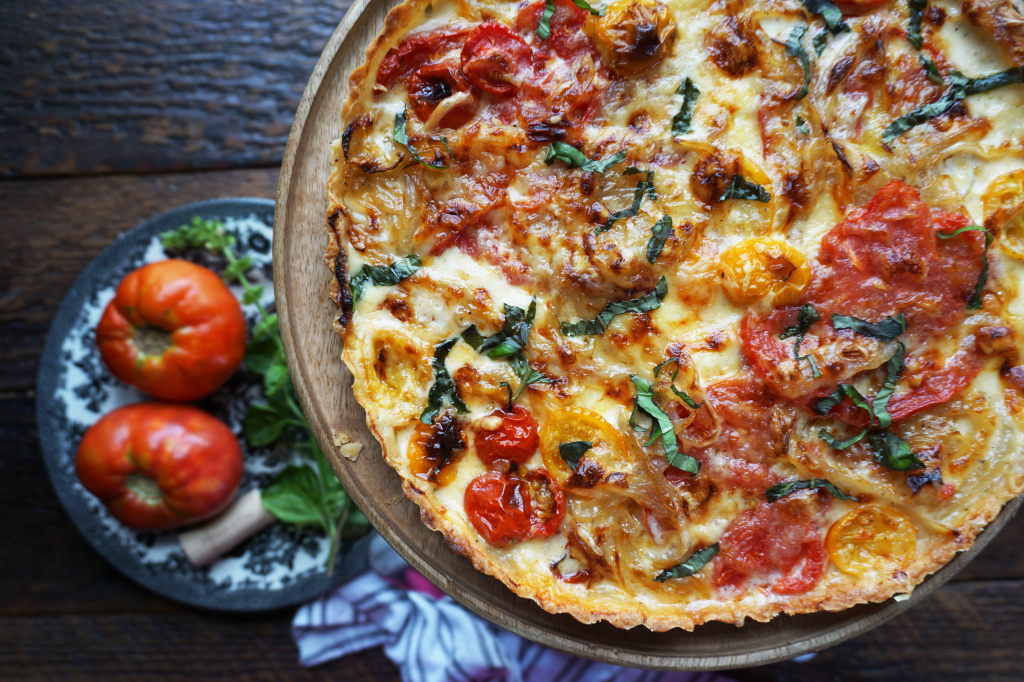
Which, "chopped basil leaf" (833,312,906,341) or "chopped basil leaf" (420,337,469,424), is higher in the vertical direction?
"chopped basil leaf" (833,312,906,341)

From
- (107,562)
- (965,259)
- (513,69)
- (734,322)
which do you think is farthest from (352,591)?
(965,259)

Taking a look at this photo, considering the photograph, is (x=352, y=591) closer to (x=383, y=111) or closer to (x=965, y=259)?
(x=383, y=111)

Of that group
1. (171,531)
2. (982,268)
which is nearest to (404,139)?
(982,268)

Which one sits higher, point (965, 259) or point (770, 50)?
point (770, 50)

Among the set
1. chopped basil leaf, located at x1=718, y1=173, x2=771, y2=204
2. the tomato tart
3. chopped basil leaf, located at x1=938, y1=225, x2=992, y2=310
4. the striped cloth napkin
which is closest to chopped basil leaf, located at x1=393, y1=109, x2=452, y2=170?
the tomato tart

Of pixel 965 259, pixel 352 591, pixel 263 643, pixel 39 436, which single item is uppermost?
pixel 965 259

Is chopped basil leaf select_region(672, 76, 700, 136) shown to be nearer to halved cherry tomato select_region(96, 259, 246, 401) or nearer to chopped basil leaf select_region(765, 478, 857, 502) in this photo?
chopped basil leaf select_region(765, 478, 857, 502)
